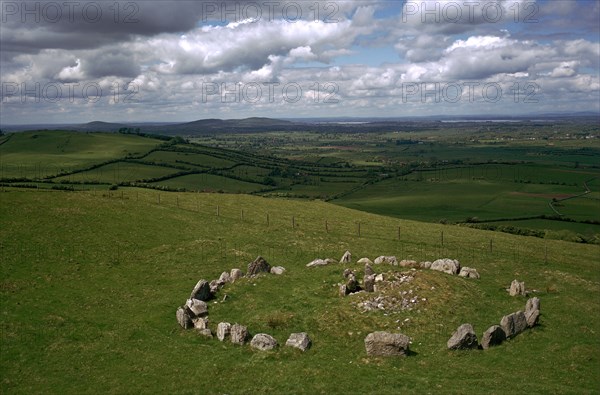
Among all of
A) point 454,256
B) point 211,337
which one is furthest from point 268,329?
point 454,256

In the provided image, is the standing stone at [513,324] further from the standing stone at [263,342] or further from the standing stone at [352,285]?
the standing stone at [263,342]

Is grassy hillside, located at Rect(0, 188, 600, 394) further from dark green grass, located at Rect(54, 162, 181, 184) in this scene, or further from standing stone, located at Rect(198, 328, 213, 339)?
dark green grass, located at Rect(54, 162, 181, 184)

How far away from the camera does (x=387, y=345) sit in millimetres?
27359

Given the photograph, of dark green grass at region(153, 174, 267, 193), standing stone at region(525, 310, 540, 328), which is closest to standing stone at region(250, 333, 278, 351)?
standing stone at region(525, 310, 540, 328)

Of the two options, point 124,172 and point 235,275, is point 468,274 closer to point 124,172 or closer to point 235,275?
point 235,275

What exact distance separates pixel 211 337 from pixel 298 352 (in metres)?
6.40

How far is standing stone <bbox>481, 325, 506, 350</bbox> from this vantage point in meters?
29.2

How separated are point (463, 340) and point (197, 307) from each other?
61.6ft

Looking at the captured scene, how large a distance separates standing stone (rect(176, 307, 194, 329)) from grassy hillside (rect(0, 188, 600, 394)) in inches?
20.7

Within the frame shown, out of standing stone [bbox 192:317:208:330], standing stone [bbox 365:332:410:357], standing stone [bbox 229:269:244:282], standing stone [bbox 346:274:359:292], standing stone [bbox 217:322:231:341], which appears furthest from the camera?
standing stone [bbox 229:269:244:282]

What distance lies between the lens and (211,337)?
3055 cm

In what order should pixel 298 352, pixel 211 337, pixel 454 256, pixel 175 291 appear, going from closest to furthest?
1. pixel 298 352
2. pixel 211 337
3. pixel 175 291
4. pixel 454 256

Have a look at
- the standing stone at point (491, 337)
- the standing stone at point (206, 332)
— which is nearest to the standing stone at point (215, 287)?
the standing stone at point (206, 332)

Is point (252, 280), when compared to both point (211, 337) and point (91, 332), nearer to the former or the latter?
point (211, 337)
